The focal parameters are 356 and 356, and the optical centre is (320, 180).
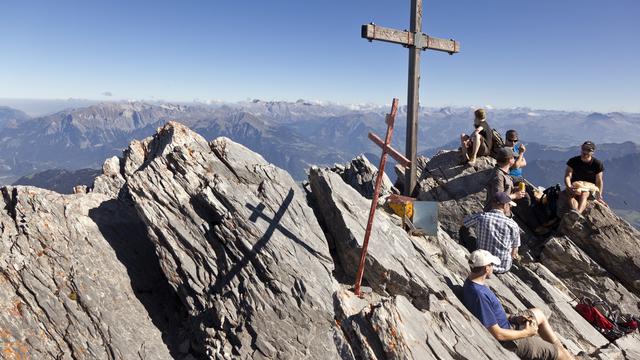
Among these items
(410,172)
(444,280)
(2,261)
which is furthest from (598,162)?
(2,261)

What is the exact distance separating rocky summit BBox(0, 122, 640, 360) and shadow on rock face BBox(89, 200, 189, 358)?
0.14 ft

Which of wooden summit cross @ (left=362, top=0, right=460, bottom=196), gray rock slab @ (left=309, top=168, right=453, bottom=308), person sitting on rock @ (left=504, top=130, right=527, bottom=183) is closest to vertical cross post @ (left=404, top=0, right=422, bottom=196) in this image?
wooden summit cross @ (left=362, top=0, right=460, bottom=196)

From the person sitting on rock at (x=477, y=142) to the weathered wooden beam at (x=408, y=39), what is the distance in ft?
13.4

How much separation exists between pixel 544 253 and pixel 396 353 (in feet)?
37.1

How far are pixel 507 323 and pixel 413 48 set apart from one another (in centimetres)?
1195

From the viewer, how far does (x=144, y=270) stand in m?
11.9

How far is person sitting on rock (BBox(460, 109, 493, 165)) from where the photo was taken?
19703mm

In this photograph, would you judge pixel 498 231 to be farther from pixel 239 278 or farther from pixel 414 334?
pixel 239 278

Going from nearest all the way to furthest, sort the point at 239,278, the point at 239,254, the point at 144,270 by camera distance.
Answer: the point at 239,278, the point at 239,254, the point at 144,270

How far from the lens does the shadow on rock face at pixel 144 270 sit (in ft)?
35.6

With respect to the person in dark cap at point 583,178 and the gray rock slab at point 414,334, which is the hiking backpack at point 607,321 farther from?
the gray rock slab at point 414,334

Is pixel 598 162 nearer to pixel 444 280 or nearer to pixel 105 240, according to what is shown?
pixel 444 280

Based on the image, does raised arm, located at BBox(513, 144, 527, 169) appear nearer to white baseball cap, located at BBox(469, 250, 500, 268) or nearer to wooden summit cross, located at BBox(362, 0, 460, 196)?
wooden summit cross, located at BBox(362, 0, 460, 196)

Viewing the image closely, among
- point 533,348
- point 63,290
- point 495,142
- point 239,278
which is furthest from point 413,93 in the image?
point 63,290
